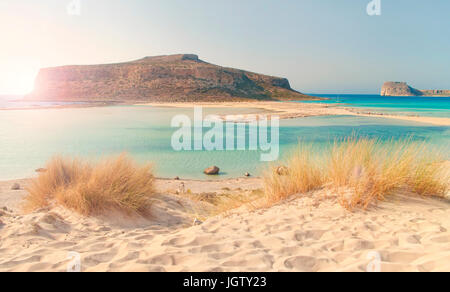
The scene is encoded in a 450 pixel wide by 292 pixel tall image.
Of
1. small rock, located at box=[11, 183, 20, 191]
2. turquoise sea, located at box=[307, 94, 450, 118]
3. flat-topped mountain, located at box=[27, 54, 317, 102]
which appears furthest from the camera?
flat-topped mountain, located at box=[27, 54, 317, 102]

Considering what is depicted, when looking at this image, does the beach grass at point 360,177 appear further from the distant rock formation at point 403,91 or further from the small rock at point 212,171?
the distant rock formation at point 403,91

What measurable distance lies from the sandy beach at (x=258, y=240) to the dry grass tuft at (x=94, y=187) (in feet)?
0.76

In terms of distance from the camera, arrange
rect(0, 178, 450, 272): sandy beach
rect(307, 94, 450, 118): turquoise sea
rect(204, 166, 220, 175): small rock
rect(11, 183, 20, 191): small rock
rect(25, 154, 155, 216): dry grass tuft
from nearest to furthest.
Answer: rect(0, 178, 450, 272): sandy beach
rect(25, 154, 155, 216): dry grass tuft
rect(11, 183, 20, 191): small rock
rect(204, 166, 220, 175): small rock
rect(307, 94, 450, 118): turquoise sea

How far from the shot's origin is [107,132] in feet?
56.2

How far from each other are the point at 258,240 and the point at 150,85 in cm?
6105

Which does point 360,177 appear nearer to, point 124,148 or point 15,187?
point 15,187

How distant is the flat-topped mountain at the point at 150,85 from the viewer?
57.5m

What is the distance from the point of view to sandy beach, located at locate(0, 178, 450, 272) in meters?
2.51

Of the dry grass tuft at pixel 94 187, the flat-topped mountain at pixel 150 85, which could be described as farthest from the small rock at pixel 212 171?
the flat-topped mountain at pixel 150 85

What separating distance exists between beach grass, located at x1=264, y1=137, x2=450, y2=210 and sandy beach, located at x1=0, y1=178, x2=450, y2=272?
0.58 ft

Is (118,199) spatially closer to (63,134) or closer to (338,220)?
(338,220)

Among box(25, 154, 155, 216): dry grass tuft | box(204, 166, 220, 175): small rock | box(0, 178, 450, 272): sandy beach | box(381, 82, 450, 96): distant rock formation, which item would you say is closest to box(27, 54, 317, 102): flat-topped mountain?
box(204, 166, 220, 175): small rock

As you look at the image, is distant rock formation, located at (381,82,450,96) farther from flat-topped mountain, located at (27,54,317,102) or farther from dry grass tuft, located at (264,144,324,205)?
dry grass tuft, located at (264,144,324,205)
